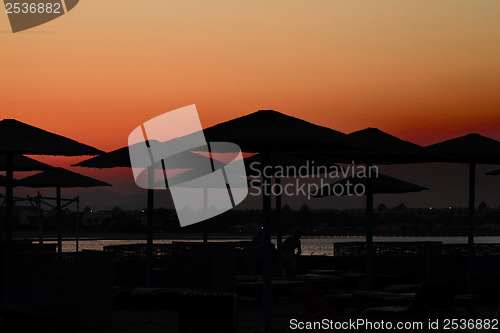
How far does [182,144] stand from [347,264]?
26.9ft

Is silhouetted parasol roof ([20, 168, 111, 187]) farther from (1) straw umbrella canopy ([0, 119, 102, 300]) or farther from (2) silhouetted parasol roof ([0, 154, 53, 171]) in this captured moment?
(1) straw umbrella canopy ([0, 119, 102, 300])

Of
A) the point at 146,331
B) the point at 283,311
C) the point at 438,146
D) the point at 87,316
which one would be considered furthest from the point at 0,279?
the point at 438,146

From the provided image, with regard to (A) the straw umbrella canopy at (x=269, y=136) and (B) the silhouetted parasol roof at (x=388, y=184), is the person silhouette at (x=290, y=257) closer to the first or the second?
(B) the silhouetted parasol roof at (x=388, y=184)

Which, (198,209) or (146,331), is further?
(198,209)

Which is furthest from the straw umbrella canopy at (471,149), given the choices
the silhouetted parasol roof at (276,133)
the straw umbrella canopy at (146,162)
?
the straw umbrella canopy at (146,162)

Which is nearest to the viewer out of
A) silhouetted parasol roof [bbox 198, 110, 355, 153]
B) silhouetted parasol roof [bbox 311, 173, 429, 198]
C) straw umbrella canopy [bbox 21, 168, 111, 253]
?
silhouetted parasol roof [bbox 198, 110, 355, 153]

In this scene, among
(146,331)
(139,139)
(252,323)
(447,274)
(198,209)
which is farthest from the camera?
(198,209)

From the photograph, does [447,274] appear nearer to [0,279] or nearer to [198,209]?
[198,209]

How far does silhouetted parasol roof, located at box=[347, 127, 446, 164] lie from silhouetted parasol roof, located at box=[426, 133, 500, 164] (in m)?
0.64

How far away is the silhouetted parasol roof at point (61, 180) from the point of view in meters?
21.4

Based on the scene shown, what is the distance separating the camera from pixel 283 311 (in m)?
16.0

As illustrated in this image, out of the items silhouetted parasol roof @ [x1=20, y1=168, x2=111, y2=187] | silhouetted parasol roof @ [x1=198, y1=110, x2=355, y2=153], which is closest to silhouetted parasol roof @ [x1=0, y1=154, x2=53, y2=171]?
silhouetted parasol roof @ [x1=20, y1=168, x2=111, y2=187]

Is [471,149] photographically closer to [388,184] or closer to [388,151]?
[388,151]

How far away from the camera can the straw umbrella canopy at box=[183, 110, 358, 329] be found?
10.8 meters
